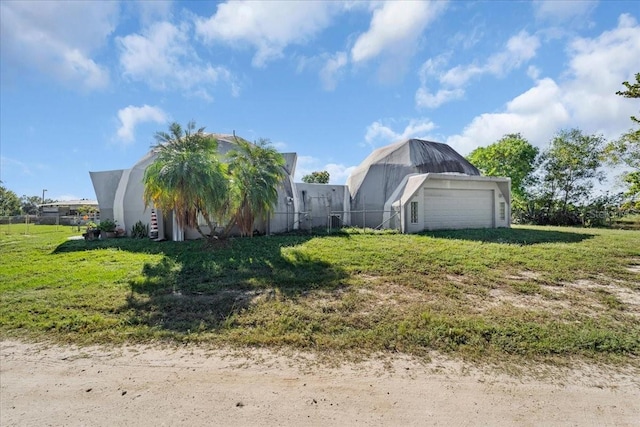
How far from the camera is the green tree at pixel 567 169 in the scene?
98.8 feet

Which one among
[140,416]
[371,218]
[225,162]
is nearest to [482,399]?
[140,416]

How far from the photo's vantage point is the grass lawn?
15.9 ft

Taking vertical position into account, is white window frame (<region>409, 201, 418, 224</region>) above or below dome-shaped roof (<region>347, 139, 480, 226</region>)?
below

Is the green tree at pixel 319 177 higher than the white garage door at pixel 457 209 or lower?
higher

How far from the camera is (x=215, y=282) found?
8258 millimetres

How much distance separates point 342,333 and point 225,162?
34.4 feet

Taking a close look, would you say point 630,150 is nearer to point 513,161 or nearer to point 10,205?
point 513,161

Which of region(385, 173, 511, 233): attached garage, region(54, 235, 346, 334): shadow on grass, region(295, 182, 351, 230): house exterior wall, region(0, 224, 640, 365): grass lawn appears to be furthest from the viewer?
region(295, 182, 351, 230): house exterior wall

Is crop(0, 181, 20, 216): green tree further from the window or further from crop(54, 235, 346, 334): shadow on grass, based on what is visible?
the window

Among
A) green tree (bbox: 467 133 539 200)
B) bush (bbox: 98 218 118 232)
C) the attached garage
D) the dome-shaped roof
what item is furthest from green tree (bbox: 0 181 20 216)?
green tree (bbox: 467 133 539 200)

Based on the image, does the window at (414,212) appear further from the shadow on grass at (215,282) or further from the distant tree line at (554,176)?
the distant tree line at (554,176)

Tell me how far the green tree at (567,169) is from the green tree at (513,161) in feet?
4.62

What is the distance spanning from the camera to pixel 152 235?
1627 cm

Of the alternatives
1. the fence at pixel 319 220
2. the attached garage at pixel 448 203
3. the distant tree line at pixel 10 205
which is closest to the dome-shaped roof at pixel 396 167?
the fence at pixel 319 220
